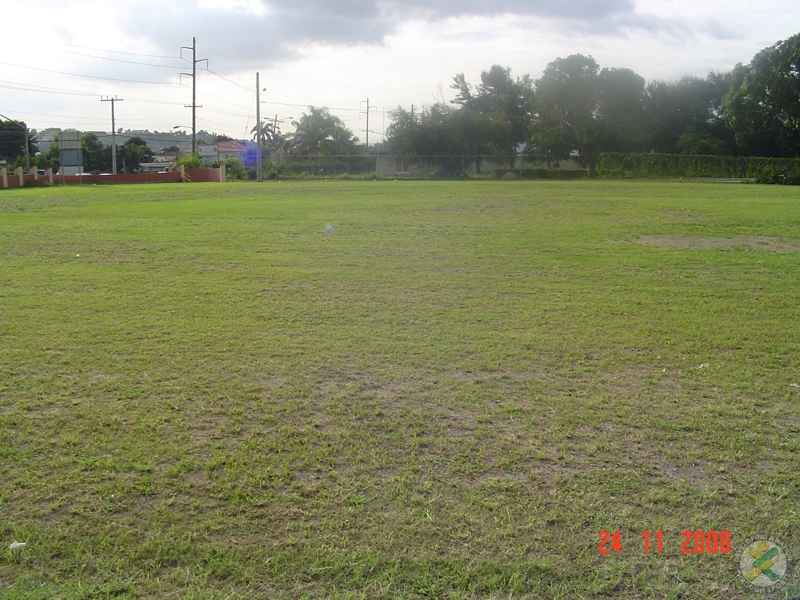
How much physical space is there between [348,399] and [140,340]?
8.88 feet

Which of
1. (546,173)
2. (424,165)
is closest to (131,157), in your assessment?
(424,165)

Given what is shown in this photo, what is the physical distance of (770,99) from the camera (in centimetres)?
5684

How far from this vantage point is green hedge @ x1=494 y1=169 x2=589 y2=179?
54156 mm

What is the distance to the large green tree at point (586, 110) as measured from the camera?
200ft

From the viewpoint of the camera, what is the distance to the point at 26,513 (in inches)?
144

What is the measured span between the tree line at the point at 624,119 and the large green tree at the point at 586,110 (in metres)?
0.09

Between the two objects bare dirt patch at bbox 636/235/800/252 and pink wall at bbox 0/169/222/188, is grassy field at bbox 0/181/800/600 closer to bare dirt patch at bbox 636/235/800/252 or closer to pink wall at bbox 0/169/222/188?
bare dirt patch at bbox 636/235/800/252

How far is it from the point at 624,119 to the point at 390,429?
62.4 metres

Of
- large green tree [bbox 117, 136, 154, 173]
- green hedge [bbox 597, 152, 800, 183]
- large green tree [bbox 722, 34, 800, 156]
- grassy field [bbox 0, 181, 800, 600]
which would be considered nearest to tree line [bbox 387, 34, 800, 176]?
large green tree [bbox 722, 34, 800, 156]

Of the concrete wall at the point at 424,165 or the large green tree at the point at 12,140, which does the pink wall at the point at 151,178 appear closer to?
the concrete wall at the point at 424,165

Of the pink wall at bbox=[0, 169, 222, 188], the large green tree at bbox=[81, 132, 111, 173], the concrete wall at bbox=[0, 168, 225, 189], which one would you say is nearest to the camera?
the concrete wall at bbox=[0, 168, 225, 189]

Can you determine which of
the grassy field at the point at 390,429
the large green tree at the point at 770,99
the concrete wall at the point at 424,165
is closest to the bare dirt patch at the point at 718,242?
the grassy field at the point at 390,429
